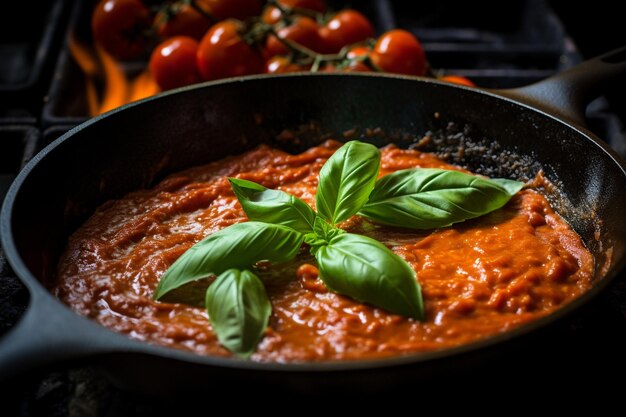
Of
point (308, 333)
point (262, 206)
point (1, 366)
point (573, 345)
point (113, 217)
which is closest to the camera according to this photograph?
point (1, 366)

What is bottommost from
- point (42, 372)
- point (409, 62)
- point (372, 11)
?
point (372, 11)

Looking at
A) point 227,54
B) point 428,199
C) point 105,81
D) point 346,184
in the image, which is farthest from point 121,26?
point 428,199

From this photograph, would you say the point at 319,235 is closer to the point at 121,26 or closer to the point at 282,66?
the point at 282,66

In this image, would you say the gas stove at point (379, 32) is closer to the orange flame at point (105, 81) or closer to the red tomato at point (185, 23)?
the orange flame at point (105, 81)

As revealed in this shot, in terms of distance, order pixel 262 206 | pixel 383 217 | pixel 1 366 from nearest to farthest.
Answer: pixel 1 366 → pixel 262 206 → pixel 383 217

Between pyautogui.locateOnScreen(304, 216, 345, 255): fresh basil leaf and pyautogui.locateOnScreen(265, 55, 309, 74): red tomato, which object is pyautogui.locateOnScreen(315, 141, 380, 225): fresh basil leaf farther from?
pyautogui.locateOnScreen(265, 55, 309, 74): red tomato

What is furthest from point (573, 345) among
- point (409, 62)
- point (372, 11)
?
point (372, 11)

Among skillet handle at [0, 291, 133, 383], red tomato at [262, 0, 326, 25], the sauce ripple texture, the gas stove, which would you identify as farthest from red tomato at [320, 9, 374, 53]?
skillet handle at [0, 291, 133, 383]

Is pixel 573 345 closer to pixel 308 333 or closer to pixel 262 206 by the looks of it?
pixel 308 333
